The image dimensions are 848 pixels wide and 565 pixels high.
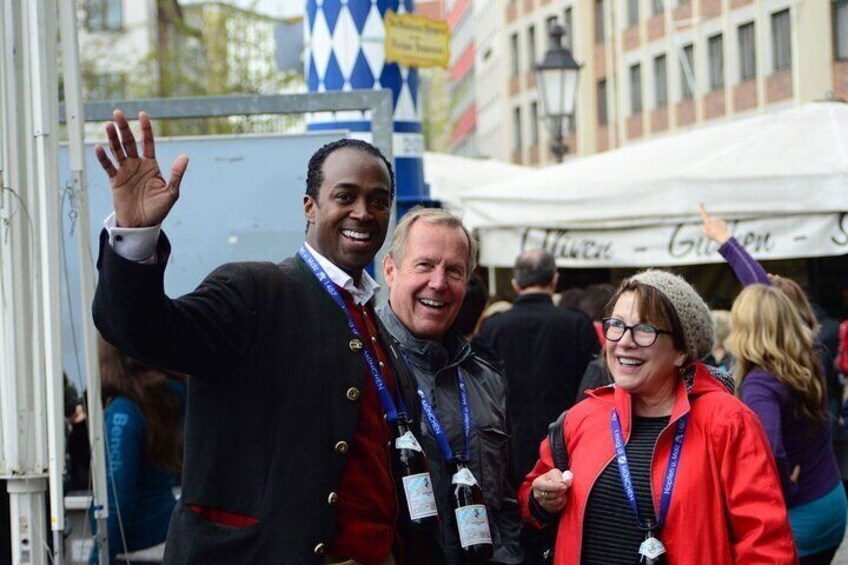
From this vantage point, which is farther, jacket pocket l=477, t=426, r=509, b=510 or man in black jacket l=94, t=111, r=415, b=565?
jacket pocket l=477, t=426, r=509, b=510

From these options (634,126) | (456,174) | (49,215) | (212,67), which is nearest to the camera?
(49,215)

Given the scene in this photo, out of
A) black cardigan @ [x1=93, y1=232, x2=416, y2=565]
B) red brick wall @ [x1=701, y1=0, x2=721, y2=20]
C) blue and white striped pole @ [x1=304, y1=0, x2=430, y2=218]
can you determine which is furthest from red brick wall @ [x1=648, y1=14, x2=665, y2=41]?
black cardigan @ [x1=93, y1=232, x2=416, y2=565]

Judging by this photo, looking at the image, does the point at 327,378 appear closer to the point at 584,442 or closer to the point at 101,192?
the point at 584,442

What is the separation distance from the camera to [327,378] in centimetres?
349

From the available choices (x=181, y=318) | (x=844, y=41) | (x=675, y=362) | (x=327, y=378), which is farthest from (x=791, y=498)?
(x=844, y=41)

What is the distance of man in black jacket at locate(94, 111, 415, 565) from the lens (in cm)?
313

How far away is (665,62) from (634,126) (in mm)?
2838

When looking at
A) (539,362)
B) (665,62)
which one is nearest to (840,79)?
(665,62)

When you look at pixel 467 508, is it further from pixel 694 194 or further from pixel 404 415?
pixel 694 194

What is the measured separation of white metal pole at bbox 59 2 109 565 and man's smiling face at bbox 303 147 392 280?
1104mm

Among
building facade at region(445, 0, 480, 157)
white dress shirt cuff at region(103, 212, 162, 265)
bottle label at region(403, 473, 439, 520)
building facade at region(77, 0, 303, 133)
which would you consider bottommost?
bottle label at region(403, 473, 439, 520)

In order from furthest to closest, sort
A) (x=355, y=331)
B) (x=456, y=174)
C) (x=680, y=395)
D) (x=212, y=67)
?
1. (x=212, y=67)
2. (x=456, y=174)
3. (x=680, y=395)
4. (x=355, y=331)

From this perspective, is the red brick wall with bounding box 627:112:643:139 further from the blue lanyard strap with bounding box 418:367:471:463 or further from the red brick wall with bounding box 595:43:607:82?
the blue lanyard strap with bounding box 418:367:471:463

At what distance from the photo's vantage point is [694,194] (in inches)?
421
